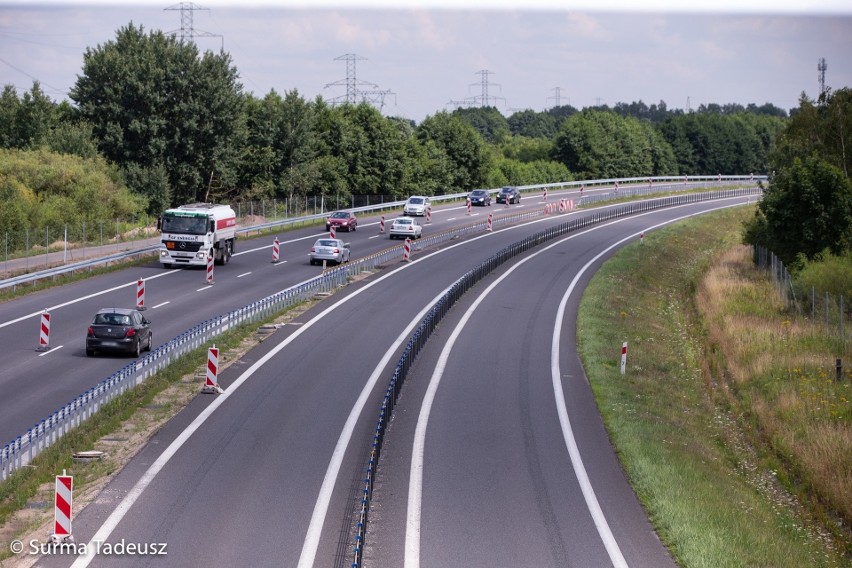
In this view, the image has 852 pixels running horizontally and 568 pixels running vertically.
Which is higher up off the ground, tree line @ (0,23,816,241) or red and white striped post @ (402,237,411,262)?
tree line @ (0,23,816,241)

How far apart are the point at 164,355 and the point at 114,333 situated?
212cm

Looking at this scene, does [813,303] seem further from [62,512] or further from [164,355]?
[62,512]

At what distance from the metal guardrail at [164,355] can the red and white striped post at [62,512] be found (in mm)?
3793

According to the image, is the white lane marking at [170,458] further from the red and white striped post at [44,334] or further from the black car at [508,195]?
the black car at [508,195]

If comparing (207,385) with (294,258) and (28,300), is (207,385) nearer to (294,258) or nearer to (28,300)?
(28,300)

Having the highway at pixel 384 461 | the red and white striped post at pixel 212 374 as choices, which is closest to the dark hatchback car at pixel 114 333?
the highway at pixel 384 461

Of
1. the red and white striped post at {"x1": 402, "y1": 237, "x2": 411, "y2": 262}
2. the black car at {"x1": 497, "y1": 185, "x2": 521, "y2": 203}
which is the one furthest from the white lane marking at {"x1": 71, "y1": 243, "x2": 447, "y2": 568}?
the black car at {"x1": 497, "y1": 185, "x2": 521, "y2": 203}

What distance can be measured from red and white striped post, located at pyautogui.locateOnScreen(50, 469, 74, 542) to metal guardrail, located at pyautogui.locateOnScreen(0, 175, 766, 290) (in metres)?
29.4

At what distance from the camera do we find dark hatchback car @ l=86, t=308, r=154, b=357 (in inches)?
1244

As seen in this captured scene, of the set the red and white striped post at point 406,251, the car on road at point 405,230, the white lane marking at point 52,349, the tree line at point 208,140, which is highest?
the tree line at point 208,140

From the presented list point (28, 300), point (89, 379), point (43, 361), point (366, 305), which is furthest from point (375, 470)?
point (28, 300)

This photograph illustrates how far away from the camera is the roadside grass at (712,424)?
19391 millimetres

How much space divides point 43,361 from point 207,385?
6492mm

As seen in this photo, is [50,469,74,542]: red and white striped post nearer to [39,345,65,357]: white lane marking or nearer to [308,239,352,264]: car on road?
[39,345,65,357]: white lane marking
